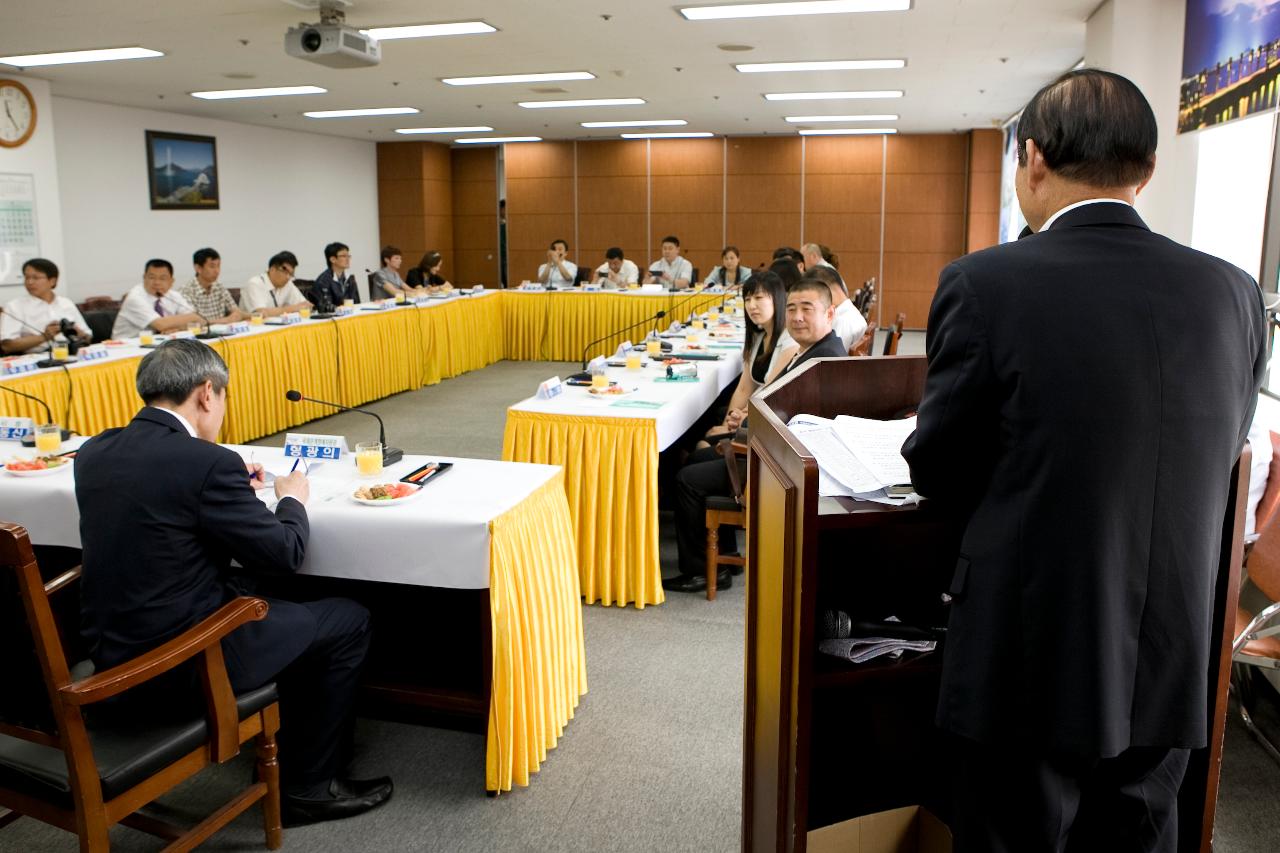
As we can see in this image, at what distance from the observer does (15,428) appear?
3.25m

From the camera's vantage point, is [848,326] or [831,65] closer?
[848,326]

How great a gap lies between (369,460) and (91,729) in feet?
3.16

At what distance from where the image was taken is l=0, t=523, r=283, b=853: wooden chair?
1.69 m

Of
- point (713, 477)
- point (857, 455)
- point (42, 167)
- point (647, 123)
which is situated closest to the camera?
point (857, 455)

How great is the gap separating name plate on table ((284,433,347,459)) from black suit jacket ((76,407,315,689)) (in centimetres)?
72

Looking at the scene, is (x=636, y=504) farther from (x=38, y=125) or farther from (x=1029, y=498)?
(x=38, y=125)

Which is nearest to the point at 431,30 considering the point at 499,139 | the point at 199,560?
the point at 199,560

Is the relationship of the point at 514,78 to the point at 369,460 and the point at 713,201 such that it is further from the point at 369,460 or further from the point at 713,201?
the point at 369,460

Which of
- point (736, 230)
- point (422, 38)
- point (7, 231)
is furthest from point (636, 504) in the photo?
point (736, 230)

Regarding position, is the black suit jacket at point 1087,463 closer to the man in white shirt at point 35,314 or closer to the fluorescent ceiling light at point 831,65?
the man in white shirt at point 35,314

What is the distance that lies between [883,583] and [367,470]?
1.64 metres

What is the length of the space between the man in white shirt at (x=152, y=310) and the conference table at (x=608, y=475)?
3834 mm

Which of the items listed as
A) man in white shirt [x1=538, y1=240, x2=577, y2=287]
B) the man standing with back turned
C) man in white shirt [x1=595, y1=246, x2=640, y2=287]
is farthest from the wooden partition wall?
the man standing with back turned

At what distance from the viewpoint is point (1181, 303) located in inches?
41.0
